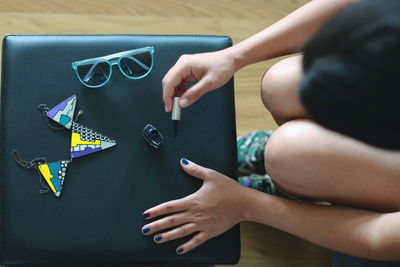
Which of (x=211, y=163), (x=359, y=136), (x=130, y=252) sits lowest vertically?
(x=130, y=252)

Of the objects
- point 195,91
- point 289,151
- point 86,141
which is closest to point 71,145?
point 86,141

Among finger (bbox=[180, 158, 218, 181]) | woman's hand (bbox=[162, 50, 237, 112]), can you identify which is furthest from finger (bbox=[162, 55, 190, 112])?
finger (bbox=[180, 158, 218, 181])

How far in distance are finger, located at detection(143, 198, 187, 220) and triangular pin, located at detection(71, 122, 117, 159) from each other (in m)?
0.13

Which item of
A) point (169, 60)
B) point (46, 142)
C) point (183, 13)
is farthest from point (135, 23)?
point (46, 142)

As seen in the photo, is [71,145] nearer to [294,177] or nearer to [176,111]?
[176,111]

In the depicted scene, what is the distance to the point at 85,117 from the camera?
26.6 inches

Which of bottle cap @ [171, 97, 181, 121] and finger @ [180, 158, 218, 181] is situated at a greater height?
bottle cap @ [171, 97, 181, 121]

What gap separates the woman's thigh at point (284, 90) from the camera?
0.69m

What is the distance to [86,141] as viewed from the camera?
2.18 feet

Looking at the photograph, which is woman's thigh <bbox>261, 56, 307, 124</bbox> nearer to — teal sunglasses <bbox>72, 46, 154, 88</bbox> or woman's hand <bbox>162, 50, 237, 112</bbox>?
woman's hand <bbox>162, 50, 237, 112</bbox>

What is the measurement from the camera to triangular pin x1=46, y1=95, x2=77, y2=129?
0.66 metres

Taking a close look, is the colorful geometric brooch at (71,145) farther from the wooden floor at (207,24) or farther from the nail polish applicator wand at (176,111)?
the wooden floor at (207,24)

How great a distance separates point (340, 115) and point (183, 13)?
2.56ft

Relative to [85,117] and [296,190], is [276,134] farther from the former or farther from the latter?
[85,117]
